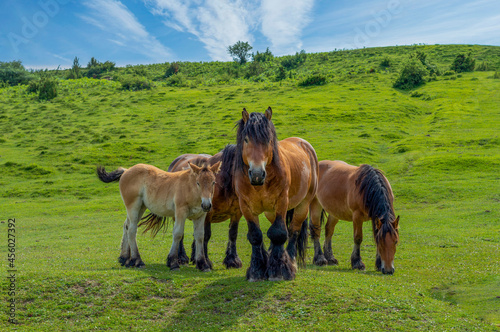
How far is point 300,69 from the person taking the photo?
70500mm

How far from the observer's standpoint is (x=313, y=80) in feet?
186

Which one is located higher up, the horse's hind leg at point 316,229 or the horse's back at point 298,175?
the horse's back at point 298,175

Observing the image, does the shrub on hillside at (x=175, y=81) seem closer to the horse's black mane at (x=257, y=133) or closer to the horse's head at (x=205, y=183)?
the horse's head at (x=205, y=183)

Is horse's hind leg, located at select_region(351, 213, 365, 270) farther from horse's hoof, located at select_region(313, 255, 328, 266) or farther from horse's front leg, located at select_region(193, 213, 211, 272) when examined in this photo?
horse's front leg, located at select_region(193, 213, 211, 272)

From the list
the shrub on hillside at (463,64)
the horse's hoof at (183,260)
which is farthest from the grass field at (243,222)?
the shrub on hillside at (463,64)

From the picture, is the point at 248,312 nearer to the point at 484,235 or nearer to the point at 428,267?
the point at 428,267

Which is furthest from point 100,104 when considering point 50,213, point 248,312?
point 248,312

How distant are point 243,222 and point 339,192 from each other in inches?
300

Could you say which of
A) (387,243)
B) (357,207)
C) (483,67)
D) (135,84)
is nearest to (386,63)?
(483,67)

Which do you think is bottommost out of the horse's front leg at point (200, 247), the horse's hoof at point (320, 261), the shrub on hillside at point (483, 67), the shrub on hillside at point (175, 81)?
the horse's hoof at point (320, 261)

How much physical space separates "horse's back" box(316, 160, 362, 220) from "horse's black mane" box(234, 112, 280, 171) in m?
4.55

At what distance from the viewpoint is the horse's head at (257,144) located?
20.4 ft

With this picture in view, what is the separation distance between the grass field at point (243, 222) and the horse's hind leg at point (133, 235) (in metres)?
0.45

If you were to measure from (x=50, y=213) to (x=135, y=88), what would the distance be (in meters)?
40.5
